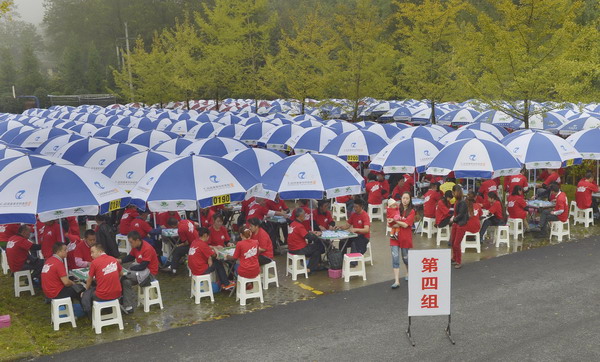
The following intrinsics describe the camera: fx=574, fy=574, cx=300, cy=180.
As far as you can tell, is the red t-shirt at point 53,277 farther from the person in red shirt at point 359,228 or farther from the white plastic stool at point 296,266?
the person in red shirt at point 359,228

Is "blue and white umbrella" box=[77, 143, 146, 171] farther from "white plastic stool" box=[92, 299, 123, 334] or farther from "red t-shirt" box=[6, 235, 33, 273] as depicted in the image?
"white plastic stool" box=[92, 299, 123, 334]

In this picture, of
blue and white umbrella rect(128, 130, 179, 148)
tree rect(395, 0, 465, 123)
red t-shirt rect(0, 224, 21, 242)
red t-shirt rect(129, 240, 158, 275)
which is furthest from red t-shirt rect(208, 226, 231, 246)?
tree rect(395, 0, 465, 123)

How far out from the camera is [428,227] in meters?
14.8

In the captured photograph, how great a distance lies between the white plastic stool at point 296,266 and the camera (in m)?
11.7

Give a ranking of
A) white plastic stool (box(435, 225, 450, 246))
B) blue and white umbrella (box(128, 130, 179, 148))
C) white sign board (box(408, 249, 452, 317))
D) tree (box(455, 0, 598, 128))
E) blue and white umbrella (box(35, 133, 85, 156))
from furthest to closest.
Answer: blue and white umbrella (box(128, 130, 179, 148)) → blue and white umbrella (box(35, 133, 85, 156)) → tree (box(455, 0, 598, 128)) → white plastic stool (box(435, 225, 450, 246)) → white sign board (box(408, 249, 452, 317))

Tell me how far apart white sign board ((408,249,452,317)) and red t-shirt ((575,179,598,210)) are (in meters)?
8.89

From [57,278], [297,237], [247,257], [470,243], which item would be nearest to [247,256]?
[247,257]

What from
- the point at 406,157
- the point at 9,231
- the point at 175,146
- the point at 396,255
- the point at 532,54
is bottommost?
the point at 396,255

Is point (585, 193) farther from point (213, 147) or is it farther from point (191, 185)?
point (191, 185)

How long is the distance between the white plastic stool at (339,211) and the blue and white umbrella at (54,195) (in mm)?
7933

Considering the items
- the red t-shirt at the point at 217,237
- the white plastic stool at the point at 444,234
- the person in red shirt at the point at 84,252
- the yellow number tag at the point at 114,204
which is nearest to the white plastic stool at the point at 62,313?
the person in red shirt at the point at 84,252

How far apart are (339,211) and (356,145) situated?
7.25 ft

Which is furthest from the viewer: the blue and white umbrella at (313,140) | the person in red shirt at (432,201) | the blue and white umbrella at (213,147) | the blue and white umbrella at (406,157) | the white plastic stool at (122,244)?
the blue and white umbrella at (313,140)

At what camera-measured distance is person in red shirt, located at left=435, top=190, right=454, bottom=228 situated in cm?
1370
